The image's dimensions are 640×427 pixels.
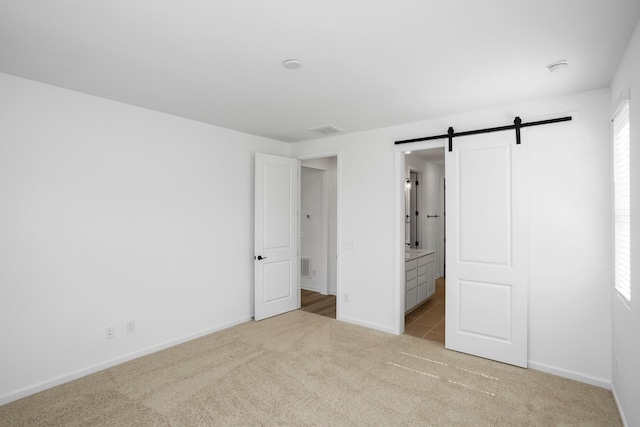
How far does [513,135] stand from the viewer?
3.24 meters

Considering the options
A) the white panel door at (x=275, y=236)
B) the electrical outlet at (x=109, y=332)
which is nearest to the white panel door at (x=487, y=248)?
the white panel door at (x=275, y=236)

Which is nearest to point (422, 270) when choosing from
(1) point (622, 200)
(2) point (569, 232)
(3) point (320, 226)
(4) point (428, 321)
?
(4) point (428, 321)

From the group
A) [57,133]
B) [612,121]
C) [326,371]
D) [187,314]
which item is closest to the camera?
[612,121]

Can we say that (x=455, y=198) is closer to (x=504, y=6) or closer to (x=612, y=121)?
(x=612, y=121)

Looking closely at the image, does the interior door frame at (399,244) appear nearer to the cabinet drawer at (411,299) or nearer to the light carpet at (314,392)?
the light carpet at (314,392)

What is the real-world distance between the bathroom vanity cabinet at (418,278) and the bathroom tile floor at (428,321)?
0.11 meters

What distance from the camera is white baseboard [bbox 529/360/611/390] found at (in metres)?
2.84

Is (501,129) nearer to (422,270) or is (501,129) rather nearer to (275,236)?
(422,270)

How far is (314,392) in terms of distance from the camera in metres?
2.72

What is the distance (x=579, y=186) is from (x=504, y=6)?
1958 mm

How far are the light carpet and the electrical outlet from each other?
0.98 feet

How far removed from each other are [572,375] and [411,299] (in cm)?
217

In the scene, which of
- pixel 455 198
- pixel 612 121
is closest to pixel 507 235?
pixel 455 198

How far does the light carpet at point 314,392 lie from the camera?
2391 millimetres
